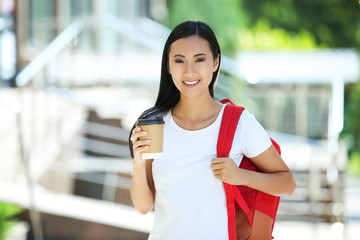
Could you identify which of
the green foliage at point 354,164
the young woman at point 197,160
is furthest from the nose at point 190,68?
the green foliage at point 354,164

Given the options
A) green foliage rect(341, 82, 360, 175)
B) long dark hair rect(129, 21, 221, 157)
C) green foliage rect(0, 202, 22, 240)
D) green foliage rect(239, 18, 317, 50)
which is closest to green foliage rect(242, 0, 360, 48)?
green foliage rect(239, 18, 317, 50)

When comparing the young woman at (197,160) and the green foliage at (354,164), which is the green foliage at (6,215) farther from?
the green foliage at (354,164)

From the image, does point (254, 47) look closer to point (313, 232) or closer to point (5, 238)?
point (313, 232)

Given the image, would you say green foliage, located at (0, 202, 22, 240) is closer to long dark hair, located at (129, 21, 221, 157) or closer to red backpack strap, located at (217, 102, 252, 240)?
long dark hair, located at (129, 21, 221, 157)

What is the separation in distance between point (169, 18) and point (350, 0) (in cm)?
750

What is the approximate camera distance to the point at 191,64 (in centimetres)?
216

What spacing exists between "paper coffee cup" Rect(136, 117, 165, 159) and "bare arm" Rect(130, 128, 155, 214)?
3cm

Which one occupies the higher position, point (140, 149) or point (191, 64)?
point (191, 64)

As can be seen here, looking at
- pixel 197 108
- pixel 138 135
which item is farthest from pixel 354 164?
pixel 138 135

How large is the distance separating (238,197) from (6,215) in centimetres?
329

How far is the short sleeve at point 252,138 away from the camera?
2.14 metres

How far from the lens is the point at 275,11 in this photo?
24.5 meters

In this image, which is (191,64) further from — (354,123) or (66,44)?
(354,123)

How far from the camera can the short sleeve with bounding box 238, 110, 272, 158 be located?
7.01ft
